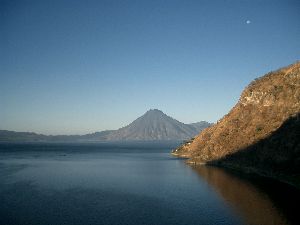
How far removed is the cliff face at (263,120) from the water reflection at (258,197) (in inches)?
900

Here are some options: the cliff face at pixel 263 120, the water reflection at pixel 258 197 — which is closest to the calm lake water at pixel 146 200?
the water reflection at pixel 258 197

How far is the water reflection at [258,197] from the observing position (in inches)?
2783

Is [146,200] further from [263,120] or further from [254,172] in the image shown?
[263,120]

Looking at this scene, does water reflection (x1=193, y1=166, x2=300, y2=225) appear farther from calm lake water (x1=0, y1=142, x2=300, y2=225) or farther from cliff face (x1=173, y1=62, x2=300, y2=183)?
cliff face (x1=173, y1=62, x2=300, y2=183)

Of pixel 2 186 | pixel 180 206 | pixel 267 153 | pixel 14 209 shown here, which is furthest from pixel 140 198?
pixel 267 153

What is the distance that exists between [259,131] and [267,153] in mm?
26171

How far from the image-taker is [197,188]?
357 feet

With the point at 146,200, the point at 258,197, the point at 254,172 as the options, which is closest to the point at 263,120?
the point at 254,172

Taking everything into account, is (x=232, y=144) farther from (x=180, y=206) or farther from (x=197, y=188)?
(x=180, y=206)

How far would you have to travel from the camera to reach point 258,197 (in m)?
90.8

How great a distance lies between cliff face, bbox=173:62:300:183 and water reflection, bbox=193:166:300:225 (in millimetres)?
22854

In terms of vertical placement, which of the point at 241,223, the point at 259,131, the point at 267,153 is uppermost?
the point at 259,131

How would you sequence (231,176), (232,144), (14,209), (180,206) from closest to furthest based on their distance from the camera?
1. (14,209)
2. (180,206)
3. (231,176)
4. (232,144)

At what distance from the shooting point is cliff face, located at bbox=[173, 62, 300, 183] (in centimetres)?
14150
